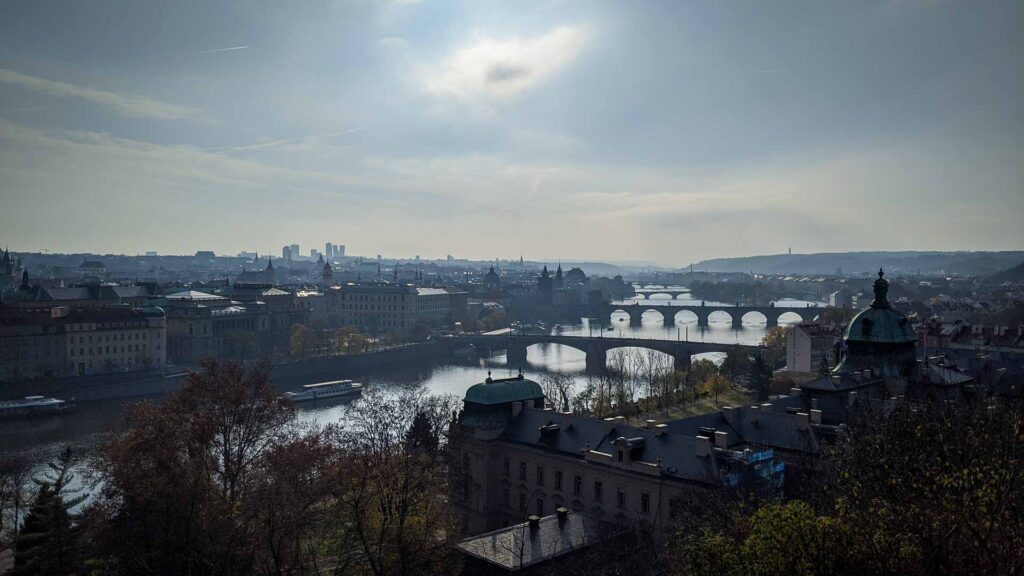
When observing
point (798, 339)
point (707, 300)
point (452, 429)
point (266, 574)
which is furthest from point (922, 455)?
point (707, 300)

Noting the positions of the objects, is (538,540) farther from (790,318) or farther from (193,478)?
(790,318)

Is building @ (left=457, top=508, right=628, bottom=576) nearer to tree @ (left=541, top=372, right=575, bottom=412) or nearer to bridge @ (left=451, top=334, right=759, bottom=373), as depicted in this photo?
tree @ (left=541, top=372, right=575, bottom=412)

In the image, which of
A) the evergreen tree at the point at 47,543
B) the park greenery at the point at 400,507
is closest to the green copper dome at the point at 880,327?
the park greenery at the point at 400,507

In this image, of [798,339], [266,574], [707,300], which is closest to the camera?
[266,574]

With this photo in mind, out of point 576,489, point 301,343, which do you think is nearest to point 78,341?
point 301,343

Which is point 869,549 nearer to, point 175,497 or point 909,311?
point 175,497
